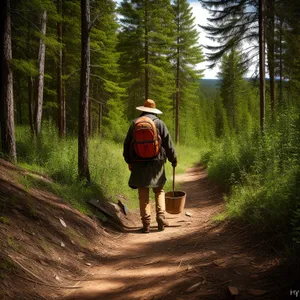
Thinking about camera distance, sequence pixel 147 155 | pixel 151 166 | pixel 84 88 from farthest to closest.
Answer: pixel 84 88
pixel 151 166
pixel 147 155

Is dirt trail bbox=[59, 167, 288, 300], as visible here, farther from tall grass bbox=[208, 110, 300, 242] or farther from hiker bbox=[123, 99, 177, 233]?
hiker bbox=[123, 99, 177, 233]

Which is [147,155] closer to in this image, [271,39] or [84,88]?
[84,88]

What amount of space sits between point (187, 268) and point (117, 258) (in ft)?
5.16

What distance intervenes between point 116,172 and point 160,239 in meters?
4.73

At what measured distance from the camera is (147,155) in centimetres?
582

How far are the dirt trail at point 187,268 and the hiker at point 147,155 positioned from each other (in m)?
0.68

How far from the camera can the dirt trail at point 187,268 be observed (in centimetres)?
273

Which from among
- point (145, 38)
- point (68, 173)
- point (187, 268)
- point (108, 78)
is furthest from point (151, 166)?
point (108, 78)

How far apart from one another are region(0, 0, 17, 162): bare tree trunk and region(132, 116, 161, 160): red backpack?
319 centimetres

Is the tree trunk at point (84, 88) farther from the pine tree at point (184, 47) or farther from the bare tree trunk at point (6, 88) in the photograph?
the pine tree at point (184, 47)

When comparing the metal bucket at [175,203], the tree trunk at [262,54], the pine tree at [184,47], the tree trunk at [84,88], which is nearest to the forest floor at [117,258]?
the metal bucket at [175,203]

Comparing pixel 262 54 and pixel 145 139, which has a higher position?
pixel 262 54

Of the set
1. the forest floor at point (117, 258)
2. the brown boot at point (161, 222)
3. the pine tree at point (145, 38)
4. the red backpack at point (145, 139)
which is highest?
the pine tree at point (145, 38)

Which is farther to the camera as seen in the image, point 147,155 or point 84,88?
point 84,88
